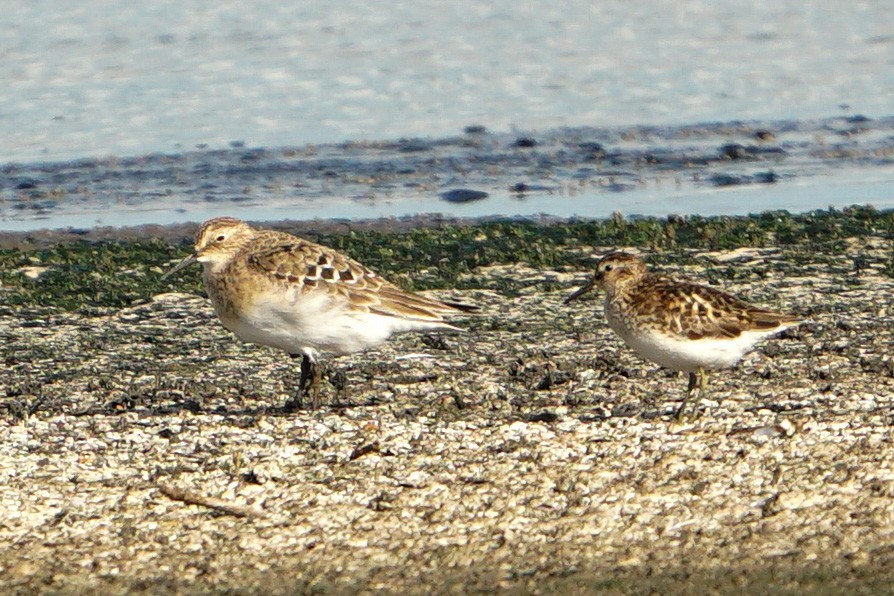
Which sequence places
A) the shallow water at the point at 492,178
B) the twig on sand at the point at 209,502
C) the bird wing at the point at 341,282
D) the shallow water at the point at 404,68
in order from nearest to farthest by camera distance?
the twig on sand at the point at 209,502 → the bird wing at the point at 341,282 → the shallow water at the point at 492,178 → the shallow water at the point at 404,68

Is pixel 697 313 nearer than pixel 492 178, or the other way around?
pixel 697 313

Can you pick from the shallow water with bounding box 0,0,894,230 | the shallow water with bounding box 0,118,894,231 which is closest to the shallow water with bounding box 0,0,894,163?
the shallow water with bounding box 0,0,894,230

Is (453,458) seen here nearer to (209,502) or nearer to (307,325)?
(209,502)

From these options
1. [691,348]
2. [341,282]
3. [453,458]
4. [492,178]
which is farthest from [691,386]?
[492,178]

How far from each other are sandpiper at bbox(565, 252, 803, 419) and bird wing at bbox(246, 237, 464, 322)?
2.97 ft

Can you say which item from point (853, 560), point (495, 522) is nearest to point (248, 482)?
point (495, 522)

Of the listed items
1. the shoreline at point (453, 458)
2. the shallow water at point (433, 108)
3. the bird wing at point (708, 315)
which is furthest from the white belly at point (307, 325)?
the shallow water at point (433, 108)

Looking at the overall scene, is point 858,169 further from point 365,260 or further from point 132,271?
point 132,271

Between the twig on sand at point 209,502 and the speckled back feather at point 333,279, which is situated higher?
the speckled back feather at point 333,279

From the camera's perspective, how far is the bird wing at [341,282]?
7.18m

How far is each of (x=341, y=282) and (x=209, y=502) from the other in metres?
1.82

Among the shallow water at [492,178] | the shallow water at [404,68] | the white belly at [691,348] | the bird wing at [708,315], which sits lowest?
the shallow water at [492,178]

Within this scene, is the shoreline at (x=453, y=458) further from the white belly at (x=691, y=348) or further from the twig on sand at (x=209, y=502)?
the white belly at (x=691, y=348)

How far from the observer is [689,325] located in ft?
21.7
